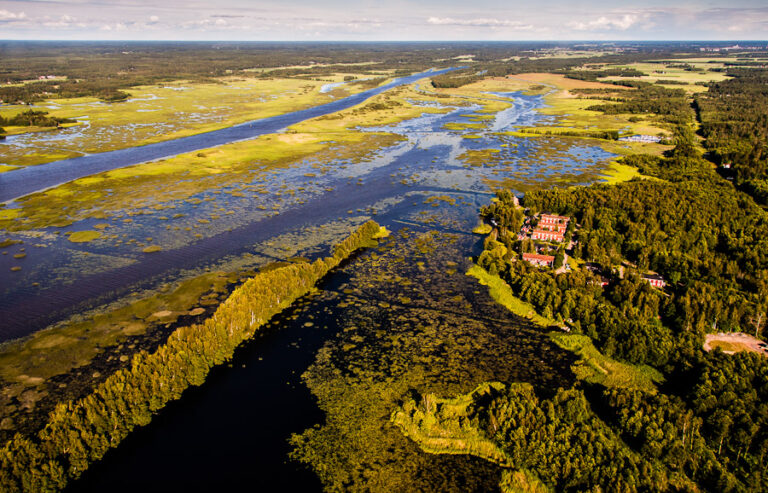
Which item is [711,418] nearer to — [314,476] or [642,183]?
[314,476]

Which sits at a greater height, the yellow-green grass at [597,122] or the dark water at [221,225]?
the yellow-green grass at [597,122]

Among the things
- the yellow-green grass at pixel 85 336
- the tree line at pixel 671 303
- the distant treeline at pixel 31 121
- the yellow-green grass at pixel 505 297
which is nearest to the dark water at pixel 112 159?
the distant treeline at pixel 31 121

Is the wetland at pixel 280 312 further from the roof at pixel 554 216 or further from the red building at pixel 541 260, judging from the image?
the roof at pixel 554 216

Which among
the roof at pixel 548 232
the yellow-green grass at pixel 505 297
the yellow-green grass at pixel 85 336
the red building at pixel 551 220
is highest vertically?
the red building at pixel 551 220

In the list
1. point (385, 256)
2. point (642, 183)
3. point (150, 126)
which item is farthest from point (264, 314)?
point (150, 126)

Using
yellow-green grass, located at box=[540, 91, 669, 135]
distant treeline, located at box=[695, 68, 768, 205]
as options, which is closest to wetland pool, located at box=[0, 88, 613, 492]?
distant treeline, located at box=[695, 68, 768, 205]

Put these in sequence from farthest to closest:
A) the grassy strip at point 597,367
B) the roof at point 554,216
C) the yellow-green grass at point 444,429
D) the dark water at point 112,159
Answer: the dark water at point 112,159 → the roof at point 554,216 → the grassy strip at point 597,367 → the yellow-green grass at point 444,429

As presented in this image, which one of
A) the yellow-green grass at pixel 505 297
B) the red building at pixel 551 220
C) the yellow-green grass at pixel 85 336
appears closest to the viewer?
the yellow-green grass at pixel 85 336
